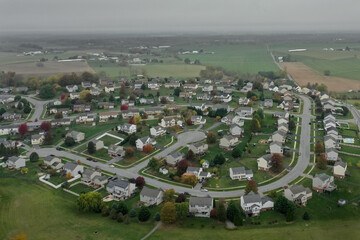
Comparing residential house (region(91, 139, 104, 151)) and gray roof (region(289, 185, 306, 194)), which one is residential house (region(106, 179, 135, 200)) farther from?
gray roof (region(289, 185, 306, 194))

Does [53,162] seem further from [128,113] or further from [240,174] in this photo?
[240,174]

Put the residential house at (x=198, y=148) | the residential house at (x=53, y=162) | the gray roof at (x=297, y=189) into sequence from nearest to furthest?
the gray roof at (x=297, y=189), the residential house at (x=53, y=162), the residential house at (x=198, y=148)

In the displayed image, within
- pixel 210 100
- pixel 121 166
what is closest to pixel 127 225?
pixel 121 166

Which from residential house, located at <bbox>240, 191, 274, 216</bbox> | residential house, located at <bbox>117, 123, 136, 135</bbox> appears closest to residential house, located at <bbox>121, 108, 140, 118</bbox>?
residential house, located at <bbox>117, 123, 136, 135</bbox>

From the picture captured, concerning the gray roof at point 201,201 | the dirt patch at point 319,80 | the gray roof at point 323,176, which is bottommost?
the gray roof at point 201,201

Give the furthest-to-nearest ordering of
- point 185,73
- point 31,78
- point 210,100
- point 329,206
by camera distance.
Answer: point 185,73
point 31,78
point 210,100
point 329,206

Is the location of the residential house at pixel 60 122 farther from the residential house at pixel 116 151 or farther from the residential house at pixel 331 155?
the residential house at pixel 331 155

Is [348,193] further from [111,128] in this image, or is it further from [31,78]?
[31,78]

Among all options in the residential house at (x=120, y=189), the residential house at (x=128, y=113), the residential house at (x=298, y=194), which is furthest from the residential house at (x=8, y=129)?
the residential house at (x=298, y=194)
